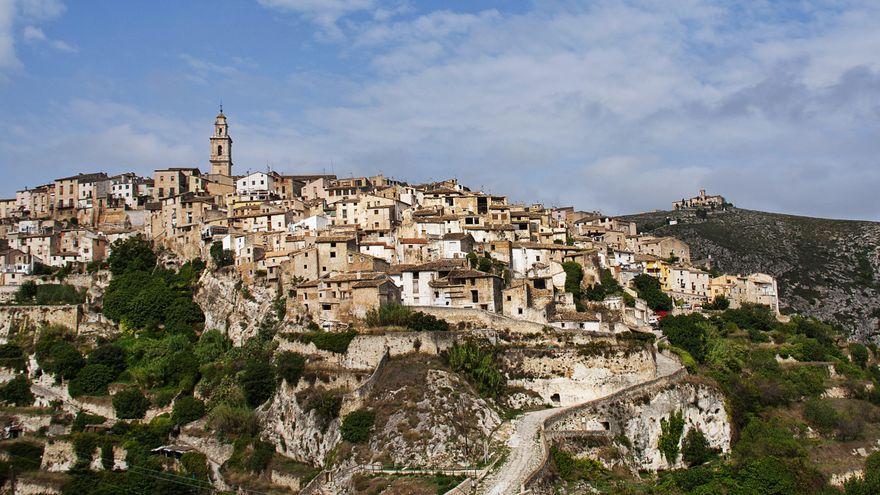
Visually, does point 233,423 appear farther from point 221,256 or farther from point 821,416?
point 821,416

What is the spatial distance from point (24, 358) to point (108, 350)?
6251mm

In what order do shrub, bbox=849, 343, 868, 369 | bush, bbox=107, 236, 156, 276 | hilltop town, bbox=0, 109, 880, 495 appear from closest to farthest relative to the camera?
hilltop town, bbox=0, 109, 880, 495
shrub, bbox=849, 343, 868, 369
bush, bbox=107, 236, 156, 276

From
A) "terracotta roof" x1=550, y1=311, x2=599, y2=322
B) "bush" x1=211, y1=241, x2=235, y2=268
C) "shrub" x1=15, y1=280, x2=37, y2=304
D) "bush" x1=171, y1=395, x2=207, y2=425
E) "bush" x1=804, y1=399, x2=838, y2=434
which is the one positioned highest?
"bush" x1=211, y1=241, x2=235, y2=268

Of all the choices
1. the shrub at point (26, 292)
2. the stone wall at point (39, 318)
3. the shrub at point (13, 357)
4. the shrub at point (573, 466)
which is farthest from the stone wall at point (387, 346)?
the shrub at point (26, 292)

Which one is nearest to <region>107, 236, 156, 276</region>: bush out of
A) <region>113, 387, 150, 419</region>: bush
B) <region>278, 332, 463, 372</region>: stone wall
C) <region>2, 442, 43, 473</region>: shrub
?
<region>113, 387, 150, 419</region>: bush

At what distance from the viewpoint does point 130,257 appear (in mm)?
76062

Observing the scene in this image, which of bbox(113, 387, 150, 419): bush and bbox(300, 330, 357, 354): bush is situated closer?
bbox(300, 330, 357, 354): bush

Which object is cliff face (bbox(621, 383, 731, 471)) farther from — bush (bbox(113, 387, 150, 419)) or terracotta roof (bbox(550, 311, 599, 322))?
bush (bbox(113, 387, 150, 419))

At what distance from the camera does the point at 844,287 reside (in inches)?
4289

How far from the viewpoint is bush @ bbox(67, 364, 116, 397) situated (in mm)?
60406

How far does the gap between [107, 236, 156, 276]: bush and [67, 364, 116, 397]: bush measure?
1481 centimetres

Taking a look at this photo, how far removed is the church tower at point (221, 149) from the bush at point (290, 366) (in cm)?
5259

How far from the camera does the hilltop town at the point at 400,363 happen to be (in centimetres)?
4662

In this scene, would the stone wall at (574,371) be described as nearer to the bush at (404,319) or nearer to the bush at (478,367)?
the bush at (478,367)
